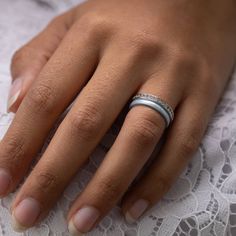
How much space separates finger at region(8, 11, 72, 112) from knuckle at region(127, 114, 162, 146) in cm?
19

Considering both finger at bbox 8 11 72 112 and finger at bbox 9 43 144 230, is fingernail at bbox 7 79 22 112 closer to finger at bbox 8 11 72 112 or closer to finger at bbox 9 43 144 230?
finger at bbox 8 11 72 112

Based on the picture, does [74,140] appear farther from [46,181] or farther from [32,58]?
[32,58]

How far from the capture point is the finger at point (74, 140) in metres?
0.48

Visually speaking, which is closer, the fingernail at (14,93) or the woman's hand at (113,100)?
the woman's hand at (113,100)

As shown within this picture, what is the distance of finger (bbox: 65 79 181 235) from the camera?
48 centimetres

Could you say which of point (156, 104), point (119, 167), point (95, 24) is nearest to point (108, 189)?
point (119, 167)

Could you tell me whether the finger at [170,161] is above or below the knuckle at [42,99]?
below

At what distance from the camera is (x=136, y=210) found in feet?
1.62

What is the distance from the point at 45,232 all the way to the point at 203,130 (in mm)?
265

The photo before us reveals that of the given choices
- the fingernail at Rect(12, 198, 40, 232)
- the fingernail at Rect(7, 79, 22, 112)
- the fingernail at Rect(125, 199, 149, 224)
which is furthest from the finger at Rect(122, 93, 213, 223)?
the fingernail at Rect(7, 79, 22, 112)

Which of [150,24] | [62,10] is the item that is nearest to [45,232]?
[150,24]

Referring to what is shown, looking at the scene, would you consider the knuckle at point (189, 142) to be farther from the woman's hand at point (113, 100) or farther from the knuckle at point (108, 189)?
the knuckle at point (108, 189)

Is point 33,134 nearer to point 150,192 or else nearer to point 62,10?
point 150,192

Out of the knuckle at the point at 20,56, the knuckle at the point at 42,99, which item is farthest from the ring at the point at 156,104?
the knuckle at the point at 20,56
